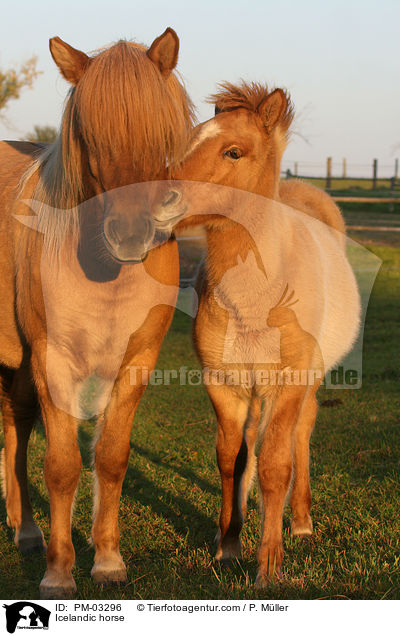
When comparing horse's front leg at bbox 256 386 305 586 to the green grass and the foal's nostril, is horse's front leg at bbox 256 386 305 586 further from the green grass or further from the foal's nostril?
the foal's nostril

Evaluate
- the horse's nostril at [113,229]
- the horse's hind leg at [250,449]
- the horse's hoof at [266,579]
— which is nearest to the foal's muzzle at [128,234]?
the horse's nostril at [113,229]

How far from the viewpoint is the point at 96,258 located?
327 cm

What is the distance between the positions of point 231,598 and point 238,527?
735 millimetres

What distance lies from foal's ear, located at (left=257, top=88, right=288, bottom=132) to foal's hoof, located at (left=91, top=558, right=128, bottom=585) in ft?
8.19

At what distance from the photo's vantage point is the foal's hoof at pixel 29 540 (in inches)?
156

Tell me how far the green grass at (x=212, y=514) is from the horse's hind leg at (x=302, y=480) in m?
0.10

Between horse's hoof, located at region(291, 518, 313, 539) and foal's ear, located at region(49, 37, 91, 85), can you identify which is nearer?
foal's ear, located at region(49, 37, 91, 85)

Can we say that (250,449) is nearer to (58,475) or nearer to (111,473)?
(111,473)

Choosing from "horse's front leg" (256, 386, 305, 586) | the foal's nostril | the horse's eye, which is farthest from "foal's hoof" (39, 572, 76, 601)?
the horse's eye

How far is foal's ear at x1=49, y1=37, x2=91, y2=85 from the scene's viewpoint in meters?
3.04

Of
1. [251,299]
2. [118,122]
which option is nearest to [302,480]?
[251,299]

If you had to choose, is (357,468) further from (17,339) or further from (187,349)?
(187,349)

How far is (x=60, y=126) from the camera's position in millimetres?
3275
